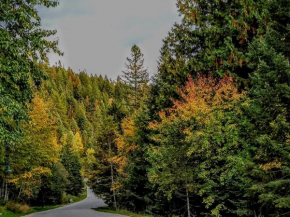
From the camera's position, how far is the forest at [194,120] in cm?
805

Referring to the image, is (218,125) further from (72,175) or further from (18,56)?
(72,175)

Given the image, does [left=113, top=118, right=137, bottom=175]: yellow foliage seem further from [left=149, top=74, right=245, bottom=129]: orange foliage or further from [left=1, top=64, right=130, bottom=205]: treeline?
[left=149, top=74, right=245, bottom=129]: orange foliage

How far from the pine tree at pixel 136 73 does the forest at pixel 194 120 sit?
267 inches

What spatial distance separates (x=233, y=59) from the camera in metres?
17.9

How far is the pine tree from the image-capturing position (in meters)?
39.1

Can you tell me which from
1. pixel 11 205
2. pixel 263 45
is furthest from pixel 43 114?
pixel 263 45

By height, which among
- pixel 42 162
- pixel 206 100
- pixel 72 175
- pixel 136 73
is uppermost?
pixel 136 73

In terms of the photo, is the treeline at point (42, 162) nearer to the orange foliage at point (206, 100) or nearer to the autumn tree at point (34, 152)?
the autumn tree at point (34, 152)

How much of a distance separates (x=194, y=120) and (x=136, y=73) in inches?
1009

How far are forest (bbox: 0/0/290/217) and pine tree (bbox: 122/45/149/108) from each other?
6779 millimetres

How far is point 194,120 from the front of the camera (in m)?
14.9

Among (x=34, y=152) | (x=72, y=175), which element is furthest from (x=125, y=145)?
(x=72, y=175)

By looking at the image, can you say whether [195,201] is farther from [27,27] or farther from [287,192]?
[27,27]

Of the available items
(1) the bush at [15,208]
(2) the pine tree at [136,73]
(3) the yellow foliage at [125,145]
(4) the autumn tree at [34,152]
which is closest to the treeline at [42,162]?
(4) the autumn tree at [34,152]
